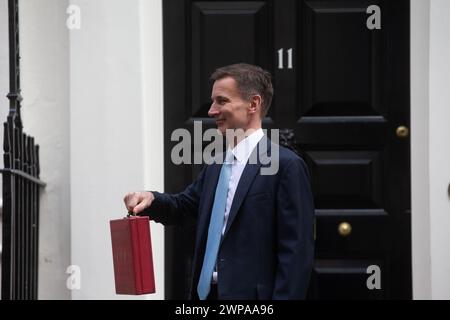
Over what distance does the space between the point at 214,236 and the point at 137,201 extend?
15.1 inches

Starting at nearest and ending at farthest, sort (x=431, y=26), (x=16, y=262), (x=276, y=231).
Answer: (x=276, y=231) → (x=16, y=262) → (x=431, y=26)

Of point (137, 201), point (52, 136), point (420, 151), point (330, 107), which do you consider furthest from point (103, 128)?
point (420, 151)

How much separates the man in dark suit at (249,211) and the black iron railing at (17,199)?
3.43ft

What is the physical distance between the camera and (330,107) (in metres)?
6.39

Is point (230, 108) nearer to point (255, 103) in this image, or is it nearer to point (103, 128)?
point (255, 103)

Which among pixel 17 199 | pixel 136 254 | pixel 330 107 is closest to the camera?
pixel 136 254

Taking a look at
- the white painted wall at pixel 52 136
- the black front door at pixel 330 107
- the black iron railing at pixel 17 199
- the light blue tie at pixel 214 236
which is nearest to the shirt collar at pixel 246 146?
the light blue tie at pixel 214 236

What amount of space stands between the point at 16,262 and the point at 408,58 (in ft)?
8.74

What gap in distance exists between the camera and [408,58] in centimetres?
633

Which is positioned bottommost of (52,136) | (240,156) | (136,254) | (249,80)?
(136,254)

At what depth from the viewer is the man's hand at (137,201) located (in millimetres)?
4555

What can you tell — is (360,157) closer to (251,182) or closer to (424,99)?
(424,99)

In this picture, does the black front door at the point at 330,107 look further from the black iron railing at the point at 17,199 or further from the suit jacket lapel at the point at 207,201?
the suit jacket lapel at the point at 207,201
